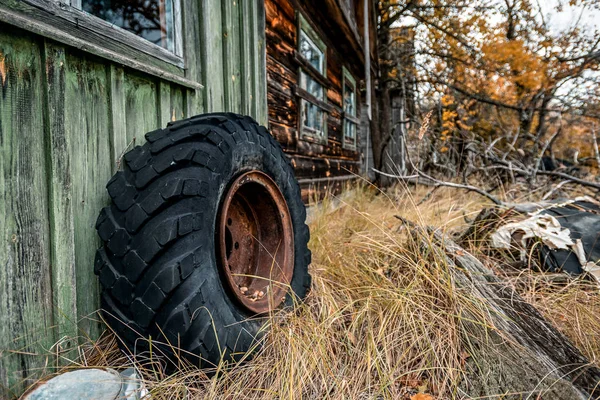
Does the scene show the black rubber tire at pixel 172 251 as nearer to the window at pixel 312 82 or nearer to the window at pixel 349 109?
the window at pixel 312 82

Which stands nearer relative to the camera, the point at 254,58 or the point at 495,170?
the point at 254,58

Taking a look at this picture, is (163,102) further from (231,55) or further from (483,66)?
(483,66)

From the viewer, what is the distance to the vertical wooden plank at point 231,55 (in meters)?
2.56

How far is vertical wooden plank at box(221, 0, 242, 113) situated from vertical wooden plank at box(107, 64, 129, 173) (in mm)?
1000

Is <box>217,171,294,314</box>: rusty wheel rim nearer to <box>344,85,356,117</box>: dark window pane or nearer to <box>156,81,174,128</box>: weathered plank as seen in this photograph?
<box>156,81,174,128</box>: weathered plank

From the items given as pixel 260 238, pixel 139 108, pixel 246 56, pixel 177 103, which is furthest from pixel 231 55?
pixel 260 238

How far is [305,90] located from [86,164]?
3.29 m

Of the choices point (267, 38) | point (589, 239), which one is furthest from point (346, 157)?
point (589, 239)

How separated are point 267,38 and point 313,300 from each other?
2.39 m

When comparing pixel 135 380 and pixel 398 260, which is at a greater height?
pixel 398 260

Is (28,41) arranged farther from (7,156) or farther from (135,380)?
(135,380)

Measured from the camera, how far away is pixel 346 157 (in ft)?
22.1

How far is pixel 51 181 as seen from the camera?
1.30 meters

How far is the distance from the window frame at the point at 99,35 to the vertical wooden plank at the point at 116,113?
0.06 m
